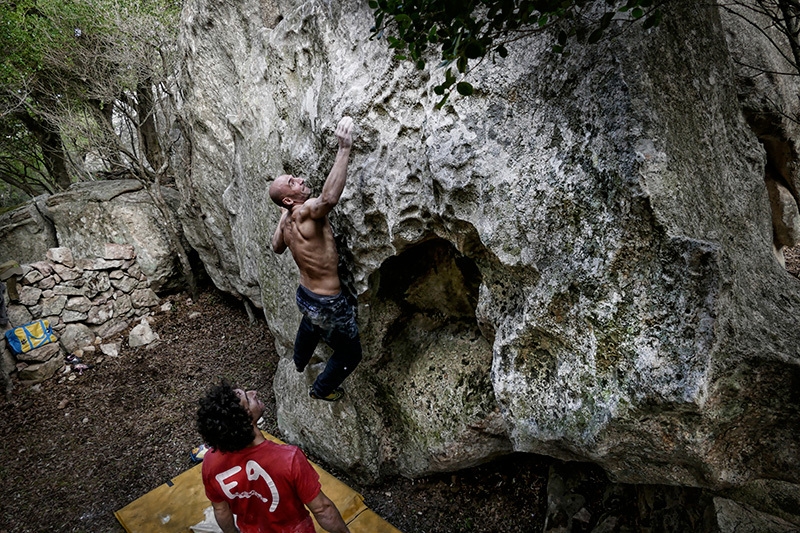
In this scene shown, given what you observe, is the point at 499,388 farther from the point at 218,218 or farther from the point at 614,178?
the point at 218,218

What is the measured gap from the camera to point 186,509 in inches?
171

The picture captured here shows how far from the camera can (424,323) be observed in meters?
4.36

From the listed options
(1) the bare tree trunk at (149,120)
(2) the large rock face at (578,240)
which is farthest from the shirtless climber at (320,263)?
(1) the bare tree trunk at (149,120)

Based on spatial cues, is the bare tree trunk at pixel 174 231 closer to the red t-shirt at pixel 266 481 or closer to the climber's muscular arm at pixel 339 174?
the climber's muscular arm at pixel 339 174

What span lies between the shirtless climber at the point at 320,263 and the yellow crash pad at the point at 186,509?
2.93 feet

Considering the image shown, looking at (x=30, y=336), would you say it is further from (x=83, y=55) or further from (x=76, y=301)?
(x=83, y=55)

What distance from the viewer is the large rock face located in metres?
2.26

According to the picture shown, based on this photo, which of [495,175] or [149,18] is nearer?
[495,175]

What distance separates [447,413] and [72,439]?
502 centimetres

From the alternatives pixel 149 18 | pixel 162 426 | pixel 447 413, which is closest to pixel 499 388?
pixel 447 413

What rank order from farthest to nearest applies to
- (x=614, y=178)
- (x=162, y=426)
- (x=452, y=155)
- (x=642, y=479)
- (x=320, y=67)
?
1. (x=162, y=426)
2. (x=320, y=67)
3. (x=452, y=155)
4. (x=642, y=479)
5. (x=614, y=178)

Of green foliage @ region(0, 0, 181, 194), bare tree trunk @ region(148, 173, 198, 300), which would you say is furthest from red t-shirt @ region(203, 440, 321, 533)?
green foliage @ region(0, 0, 181, 194)

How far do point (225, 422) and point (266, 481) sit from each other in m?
0.41

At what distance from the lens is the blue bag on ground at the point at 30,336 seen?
22.9 ft
